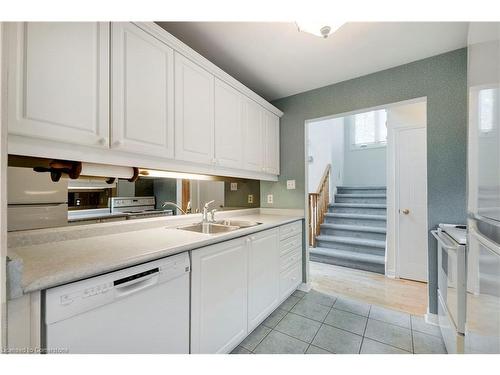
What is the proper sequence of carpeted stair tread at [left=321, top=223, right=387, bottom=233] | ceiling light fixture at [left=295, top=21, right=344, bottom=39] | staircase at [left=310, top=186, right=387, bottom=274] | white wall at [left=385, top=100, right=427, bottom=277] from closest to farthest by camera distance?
ceiling light fixture at [left=295, top=21, right=344, bottom=39]
white wall at [left=385, top=100, right=427, bottom=277]
staircase at [left=310, top=186, right=387, bottom=274]
carpeted stair tread at [left=321, top=223, right=387, bottom=233]

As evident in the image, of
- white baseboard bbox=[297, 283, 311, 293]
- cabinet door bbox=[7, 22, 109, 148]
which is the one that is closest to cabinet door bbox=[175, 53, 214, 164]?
cabinet door bbox=[7, 22, 109, 148]

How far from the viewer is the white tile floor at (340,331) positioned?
1581 mm

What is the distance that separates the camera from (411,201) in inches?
110

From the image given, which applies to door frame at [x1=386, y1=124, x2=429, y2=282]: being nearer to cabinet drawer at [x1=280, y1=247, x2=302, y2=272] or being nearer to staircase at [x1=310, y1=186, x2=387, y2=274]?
staircase at [x1=310, y1=186, x2=387, y2=274]

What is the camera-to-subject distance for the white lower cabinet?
1244 mm

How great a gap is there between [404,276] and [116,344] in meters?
3.27

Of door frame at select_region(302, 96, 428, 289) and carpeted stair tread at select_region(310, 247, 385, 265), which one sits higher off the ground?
door frame at select_region(302, 96, 428, 289)

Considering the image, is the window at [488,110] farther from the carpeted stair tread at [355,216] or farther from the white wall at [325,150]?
the white wall at [325,150]

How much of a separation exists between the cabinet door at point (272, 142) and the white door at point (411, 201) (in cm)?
162

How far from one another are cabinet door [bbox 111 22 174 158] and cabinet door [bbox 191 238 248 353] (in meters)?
0.74

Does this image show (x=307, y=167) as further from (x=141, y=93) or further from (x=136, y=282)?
(x=136, y=282)

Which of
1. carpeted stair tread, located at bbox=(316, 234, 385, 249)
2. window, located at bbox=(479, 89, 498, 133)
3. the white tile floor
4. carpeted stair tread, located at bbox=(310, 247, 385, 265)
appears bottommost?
the white tile floor

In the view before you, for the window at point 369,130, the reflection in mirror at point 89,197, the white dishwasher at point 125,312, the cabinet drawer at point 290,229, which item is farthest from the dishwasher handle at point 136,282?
the window at point 369,130

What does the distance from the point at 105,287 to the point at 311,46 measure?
6.98 feet
